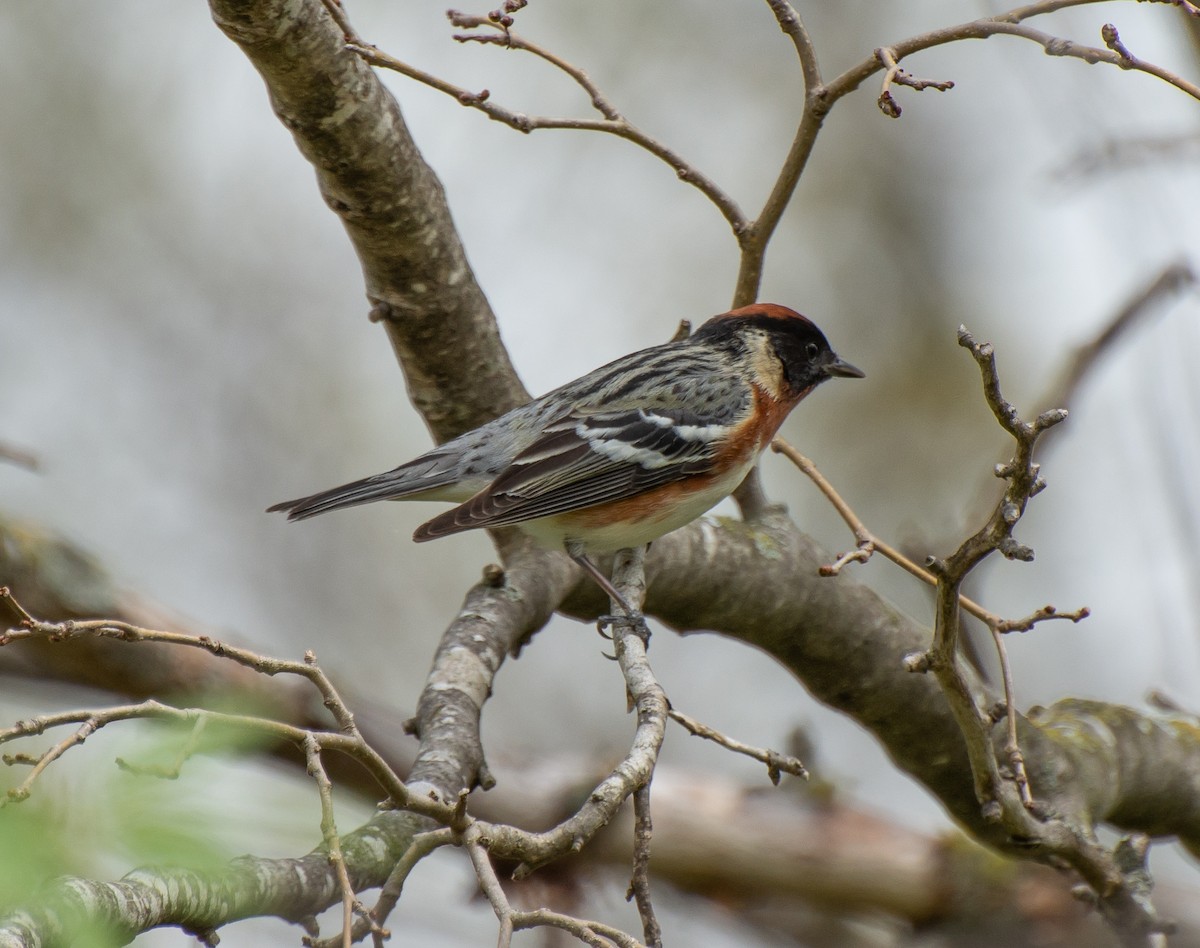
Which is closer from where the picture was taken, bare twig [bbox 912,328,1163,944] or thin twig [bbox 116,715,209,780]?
thin twig [bbox 116,715,209,780]

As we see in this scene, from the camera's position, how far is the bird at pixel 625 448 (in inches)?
196

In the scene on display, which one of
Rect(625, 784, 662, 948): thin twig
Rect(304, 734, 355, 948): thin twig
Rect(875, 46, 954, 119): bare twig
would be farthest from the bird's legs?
Rect(304, 734, 355, 948): thin twig

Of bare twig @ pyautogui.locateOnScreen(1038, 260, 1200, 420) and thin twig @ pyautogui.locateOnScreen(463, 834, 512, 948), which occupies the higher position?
bare twig @ pyautogui.locateOnScreen(1038, 260, 1200, 420)

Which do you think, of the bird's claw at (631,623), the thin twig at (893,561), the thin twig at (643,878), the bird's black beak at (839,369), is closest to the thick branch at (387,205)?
the bird's claw at (631,623)

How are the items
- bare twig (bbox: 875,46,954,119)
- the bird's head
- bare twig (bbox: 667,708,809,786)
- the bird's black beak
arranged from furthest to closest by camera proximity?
the bird's black beak, the bird's head, bare twig (bbox: 875,46,954,119), bare twig (bbox: 667,708,809,786)

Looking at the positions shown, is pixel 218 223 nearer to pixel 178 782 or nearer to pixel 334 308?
pixel 334 308

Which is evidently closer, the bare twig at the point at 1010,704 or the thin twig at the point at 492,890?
the thin twig at the point at 492,890

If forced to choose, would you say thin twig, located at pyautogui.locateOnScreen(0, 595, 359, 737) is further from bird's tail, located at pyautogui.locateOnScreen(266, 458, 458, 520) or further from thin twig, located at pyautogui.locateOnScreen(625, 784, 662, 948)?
bird's tail, located at pyautogui.locateOnScreen(266, 458, 458, 520)

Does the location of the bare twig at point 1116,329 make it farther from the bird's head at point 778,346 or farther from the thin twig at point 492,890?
the thin twig at point 492,890

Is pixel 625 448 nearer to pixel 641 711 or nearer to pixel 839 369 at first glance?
pixel 839 369

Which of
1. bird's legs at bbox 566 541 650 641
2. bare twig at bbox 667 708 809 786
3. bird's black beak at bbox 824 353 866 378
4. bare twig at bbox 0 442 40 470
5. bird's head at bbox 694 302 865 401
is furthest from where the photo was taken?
bird's black beak at bbox 824 353 866 378

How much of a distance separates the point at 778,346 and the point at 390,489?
204cm

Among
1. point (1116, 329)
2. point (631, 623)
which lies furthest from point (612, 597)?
point (1116, 329)

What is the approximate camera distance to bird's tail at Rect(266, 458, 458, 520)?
5.03 m
